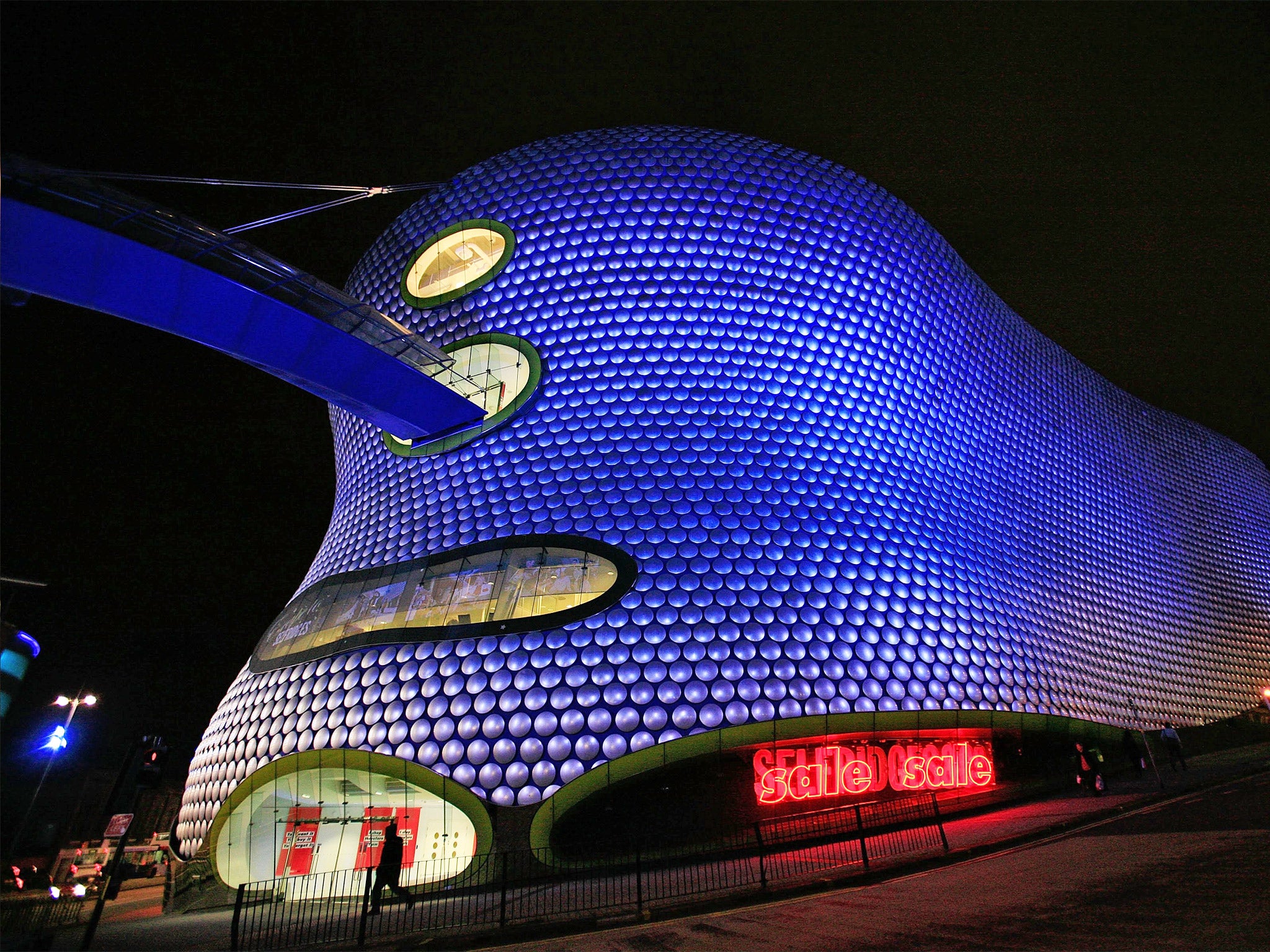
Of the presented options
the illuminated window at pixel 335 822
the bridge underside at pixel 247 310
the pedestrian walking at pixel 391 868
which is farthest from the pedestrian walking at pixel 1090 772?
the bridge underside at pixel 247 310

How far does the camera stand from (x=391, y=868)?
377 inches

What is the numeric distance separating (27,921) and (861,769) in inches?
466

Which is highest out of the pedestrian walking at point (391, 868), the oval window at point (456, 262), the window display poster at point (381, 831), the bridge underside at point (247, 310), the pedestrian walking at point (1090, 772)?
the oval window at point (456, 262)

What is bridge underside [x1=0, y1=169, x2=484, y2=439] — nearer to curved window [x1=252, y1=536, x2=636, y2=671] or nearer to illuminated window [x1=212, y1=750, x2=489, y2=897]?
curved window [x1=252, y1=536, x2=636, y2=671]

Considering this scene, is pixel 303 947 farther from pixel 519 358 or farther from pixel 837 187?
pixel 837 187

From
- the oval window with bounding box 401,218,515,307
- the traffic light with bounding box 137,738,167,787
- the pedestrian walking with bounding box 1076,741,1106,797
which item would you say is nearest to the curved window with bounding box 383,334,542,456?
the oval window with bounding box 401,218,515,307

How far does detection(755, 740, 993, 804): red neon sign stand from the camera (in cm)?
1245

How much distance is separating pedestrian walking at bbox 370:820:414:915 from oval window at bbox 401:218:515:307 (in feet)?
42.4

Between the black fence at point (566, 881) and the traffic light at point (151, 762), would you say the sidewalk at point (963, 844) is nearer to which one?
the black fence at point (566, 881)

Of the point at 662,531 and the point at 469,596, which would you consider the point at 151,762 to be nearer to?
the point at 469,596

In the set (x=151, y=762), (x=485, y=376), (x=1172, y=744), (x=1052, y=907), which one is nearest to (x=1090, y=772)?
(x=1172, y=744)

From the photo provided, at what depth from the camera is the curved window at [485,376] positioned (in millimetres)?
16906

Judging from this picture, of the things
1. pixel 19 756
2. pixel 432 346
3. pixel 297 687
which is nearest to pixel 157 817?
pixel 19 756

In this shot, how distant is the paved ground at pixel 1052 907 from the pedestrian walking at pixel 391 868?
288 cm
